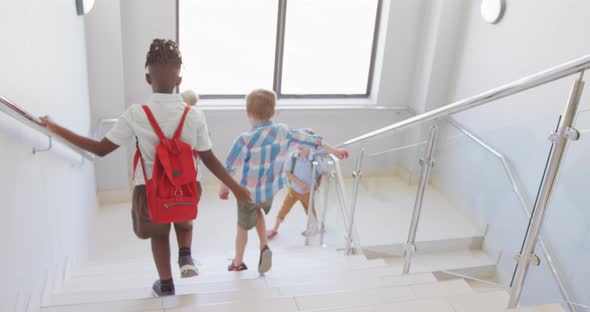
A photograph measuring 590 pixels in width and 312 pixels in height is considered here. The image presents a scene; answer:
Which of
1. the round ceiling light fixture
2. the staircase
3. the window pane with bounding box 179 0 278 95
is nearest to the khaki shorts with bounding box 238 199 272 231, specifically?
the staircase

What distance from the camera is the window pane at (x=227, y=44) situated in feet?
17.6

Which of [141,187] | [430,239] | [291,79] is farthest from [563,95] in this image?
[141,187]

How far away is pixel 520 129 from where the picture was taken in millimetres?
3760

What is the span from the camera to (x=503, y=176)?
3.66 metres

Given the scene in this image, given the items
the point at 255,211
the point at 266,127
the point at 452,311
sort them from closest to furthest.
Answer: the point at 452,311 → the point at 266,127 → the point at 255,211

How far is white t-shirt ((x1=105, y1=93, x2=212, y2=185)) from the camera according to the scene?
231 cm

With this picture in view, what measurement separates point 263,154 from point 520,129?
1967 mm

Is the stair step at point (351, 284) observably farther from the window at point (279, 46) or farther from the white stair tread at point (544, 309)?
the window at point (279, 46)

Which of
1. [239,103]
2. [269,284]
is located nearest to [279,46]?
[239,103]

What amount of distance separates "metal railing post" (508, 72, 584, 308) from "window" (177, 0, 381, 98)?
12.5ft

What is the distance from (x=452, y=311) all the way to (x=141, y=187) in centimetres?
151

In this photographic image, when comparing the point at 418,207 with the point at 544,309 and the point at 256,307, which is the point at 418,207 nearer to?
the point at 544,309

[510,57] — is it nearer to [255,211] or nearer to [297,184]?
[297,184]

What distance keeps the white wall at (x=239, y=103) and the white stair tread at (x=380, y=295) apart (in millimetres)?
3325
